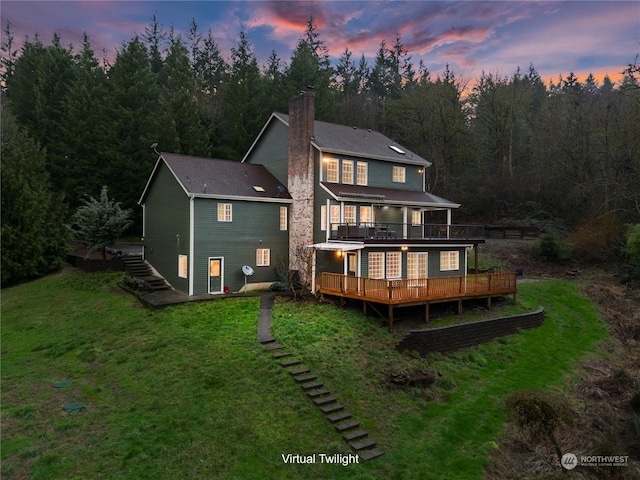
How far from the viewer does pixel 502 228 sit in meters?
37.1

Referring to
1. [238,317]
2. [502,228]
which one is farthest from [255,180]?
[502,228]

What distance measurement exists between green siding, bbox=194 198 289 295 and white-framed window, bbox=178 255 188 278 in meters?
0.97

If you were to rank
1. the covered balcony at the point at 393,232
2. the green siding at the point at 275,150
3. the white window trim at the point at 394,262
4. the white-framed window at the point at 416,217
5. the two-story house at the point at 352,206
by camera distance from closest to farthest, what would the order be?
1. the covered balcony at the point at 393,232
2. the two-story house at the point at 352,206
3. the white window trim at the point at 394,262
4. the green siding at the point at 275,150
5. the white-framed window at the point at 416,217

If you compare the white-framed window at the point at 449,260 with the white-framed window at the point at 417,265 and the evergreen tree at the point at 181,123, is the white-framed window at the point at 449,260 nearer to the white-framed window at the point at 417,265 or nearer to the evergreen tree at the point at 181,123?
the white-framed window at the point at 417,265

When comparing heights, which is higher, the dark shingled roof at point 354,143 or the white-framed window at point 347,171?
the dark shingled roof at point 354,143

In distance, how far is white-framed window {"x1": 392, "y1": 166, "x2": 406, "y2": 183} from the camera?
26469mm

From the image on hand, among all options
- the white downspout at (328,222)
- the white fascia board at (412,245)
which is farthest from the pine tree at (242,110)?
the white fascia board at (412,245)

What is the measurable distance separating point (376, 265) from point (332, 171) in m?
6.61

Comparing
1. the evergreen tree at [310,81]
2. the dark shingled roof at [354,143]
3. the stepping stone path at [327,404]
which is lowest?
the stepping stone path at [327,404]

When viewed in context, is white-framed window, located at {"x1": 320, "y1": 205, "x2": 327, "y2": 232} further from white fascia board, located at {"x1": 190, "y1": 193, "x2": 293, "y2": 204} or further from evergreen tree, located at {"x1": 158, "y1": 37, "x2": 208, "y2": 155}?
evergreen tree, located at {"x1": 158, "y1": 37, "x2": 208, "y2": 155}

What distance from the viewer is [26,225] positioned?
25.4m

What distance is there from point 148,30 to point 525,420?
6097 centimetres

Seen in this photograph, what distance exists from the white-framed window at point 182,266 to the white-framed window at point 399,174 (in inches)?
579

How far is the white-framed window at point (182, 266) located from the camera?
2131 centimetres
